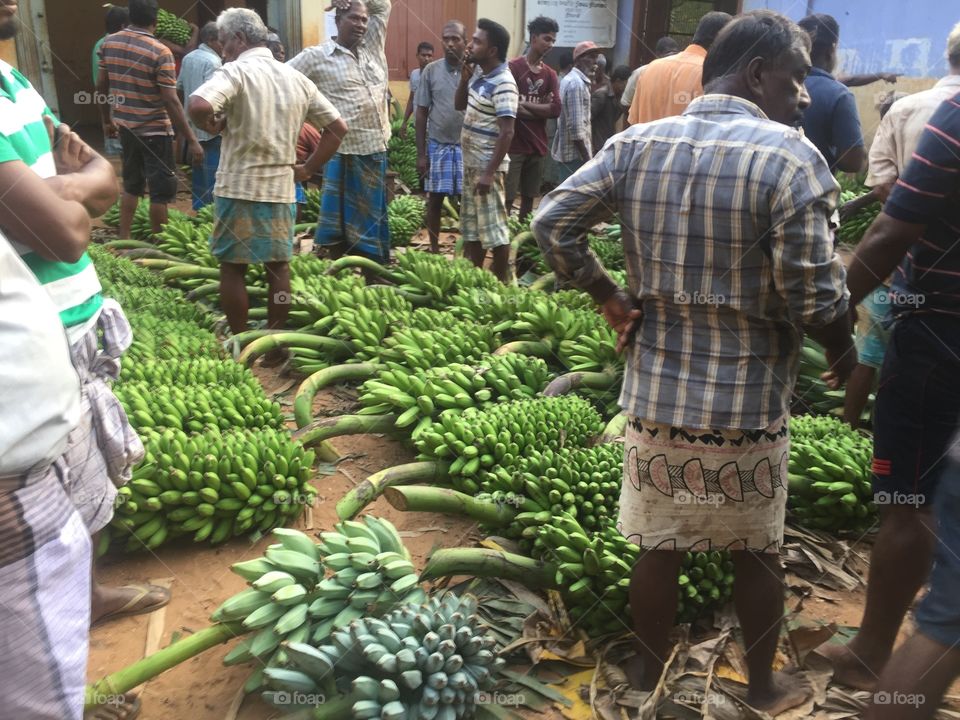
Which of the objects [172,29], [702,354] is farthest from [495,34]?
[172,29]

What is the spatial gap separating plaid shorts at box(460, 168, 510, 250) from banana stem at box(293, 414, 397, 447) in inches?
107

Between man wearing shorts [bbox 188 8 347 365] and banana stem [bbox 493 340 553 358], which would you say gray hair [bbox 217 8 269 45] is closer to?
man wearing shorts [bbox 188 8 347 365]

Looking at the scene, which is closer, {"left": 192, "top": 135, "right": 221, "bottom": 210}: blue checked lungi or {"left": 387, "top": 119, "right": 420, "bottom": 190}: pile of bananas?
{"left": 192, "top": 135, "right": 221, "bottom": 210}: blue checked lungi

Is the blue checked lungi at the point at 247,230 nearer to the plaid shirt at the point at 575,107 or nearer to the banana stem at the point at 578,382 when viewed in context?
the banana stem at the point at 578,382

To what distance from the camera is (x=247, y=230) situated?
4.81m

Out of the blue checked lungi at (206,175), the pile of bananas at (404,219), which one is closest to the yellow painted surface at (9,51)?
the blue checked lungi at (206,175)

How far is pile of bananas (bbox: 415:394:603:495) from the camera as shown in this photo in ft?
11.3

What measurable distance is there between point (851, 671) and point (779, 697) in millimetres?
290

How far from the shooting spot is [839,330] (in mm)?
2223

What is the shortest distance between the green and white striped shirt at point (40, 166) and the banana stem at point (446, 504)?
115 centimetres

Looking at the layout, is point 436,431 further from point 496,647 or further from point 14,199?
point 14,199

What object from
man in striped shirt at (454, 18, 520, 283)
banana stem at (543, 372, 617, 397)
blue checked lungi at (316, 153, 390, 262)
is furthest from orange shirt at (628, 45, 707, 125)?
blue checked lungi at (316, 153, 390, 262)

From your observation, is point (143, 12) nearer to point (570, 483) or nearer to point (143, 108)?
point (143, 108)

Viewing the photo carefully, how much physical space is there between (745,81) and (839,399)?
2.48 m
